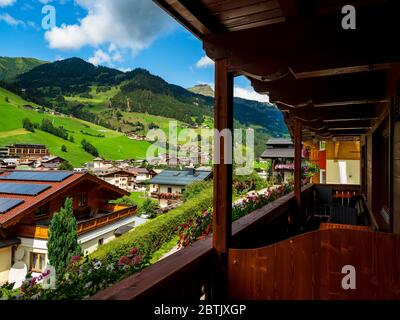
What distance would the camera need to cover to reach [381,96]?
9.00 ft

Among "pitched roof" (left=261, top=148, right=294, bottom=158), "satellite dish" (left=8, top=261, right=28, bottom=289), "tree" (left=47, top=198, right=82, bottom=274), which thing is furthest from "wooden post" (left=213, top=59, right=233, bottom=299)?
"pitched roof" (left=261, top=148, right=294, bottom=158)

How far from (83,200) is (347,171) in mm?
17604

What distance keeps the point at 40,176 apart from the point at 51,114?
191 feet

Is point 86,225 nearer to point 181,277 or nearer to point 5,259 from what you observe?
point 5,259

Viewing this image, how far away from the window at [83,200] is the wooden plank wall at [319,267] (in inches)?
841

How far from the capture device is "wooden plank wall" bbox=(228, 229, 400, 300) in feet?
4.70

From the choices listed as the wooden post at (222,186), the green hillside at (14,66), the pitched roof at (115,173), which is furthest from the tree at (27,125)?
the wooden post at (222,186)

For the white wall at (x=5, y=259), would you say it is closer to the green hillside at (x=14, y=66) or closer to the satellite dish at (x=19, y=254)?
the satellite dish at (x=19, y=254)

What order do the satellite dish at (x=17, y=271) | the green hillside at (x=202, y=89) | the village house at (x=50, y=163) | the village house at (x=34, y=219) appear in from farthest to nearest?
1. the green hillside at (x=202, y=89)
2. the village house at (x=50, y=163)
3. the village house at (x=34, y=219)
4. the satellite dish at (x=17, y=271)

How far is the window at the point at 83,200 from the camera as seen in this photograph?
832 inches

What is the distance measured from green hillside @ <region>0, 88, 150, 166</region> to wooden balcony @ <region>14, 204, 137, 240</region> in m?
30.4

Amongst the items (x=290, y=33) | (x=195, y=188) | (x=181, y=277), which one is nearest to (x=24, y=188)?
(x=195, y=188)

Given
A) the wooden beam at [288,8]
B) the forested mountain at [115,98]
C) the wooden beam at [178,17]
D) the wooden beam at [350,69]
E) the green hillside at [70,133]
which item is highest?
the forested mountain at [115,98]

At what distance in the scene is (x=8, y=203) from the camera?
51.6ft
